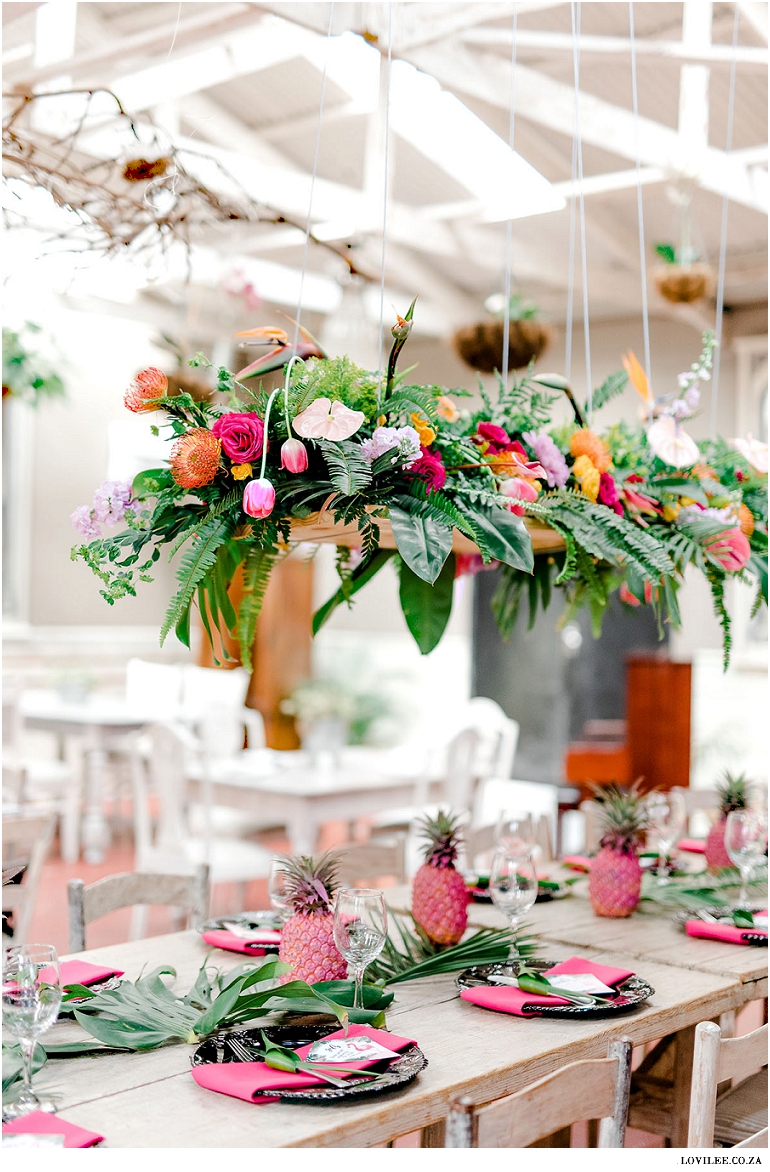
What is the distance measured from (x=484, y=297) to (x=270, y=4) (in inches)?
220

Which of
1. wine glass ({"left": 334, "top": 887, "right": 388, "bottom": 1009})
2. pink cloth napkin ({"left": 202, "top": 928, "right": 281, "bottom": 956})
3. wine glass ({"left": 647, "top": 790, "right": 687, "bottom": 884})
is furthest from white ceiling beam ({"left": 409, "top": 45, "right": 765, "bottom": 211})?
wine glass ({"left": 334, "top": 887, "right": 388, "bottom": 1009})

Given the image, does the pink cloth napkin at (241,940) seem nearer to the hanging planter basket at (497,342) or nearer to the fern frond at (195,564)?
the fern frond at (195,564)

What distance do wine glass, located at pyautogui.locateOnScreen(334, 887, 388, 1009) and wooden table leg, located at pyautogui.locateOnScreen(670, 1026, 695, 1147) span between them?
0.90 m

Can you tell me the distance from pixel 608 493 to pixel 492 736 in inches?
168

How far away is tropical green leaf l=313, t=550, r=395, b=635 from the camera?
8.07 ft

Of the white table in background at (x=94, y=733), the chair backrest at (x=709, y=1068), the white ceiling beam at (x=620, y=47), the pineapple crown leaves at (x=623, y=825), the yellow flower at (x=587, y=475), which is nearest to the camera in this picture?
the chair backrest at (x=709, y=1068)

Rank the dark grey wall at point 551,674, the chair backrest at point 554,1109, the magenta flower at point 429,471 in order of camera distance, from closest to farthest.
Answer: the chair backrest at point 554,1109 < the magenta flower at point 429,471 < the dark grey wall at point 551,674

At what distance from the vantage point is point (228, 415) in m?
1.86

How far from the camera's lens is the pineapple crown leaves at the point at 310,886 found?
6.66 feet

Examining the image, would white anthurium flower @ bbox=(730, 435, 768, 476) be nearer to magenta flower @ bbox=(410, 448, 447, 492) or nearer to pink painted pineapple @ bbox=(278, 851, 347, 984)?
magenta flower @ bbox=(410, 448, 447, 492)

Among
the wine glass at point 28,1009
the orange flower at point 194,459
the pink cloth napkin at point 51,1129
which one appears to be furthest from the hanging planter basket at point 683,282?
the pink cloth napkin at point 51,1129

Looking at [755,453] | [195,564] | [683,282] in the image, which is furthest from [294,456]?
[683,282]

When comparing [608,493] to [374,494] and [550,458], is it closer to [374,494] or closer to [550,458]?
[550,458]

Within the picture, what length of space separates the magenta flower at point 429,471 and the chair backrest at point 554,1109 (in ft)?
2.93
